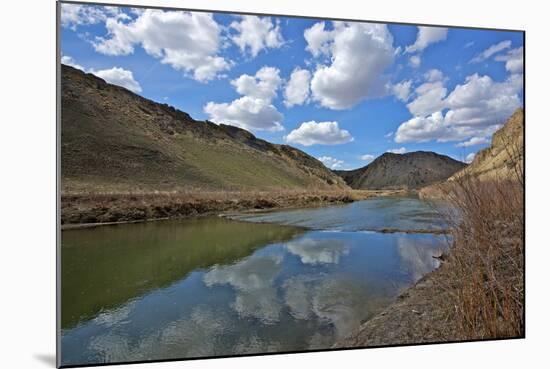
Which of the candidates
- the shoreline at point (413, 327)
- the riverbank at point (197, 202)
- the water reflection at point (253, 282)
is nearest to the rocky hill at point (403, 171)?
the shoreline at point (413, 327)

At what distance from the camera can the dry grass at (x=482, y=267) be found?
263cm

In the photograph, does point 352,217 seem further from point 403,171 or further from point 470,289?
point 470,289

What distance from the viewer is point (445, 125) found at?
3604 mm

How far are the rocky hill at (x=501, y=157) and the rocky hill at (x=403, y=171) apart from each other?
16 centimetres

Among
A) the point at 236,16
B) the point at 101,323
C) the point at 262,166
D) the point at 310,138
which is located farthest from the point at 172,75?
the point at 262,166

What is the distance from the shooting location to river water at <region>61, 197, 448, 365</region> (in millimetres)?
2766

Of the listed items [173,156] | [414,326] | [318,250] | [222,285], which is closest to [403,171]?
[414,326]

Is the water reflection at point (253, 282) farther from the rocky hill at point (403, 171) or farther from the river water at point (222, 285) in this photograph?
Answer: the rocky hill at point (403, 171)

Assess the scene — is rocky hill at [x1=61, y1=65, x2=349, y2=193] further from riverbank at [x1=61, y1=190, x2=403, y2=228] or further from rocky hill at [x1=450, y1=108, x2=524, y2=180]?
rocky hill at [x1=450, y1=108, x2=524, y2=180]

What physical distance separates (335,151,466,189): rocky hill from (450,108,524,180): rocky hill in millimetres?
156

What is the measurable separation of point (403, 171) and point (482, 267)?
4.38 feet
